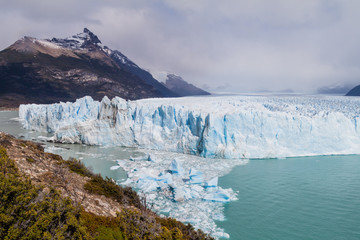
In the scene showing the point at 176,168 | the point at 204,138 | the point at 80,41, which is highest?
the point at 80,41

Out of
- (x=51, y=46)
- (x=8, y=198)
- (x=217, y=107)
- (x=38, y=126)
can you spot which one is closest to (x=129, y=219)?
(x=8, y=198)

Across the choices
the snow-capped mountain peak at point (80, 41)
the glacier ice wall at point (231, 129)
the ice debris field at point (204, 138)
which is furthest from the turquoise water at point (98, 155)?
the snow-capped mountain peak at point (80, 41)

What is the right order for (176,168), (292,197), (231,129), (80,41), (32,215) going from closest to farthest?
(32,215) → (292,197) → (176,168) → (231,129) → (80,41)

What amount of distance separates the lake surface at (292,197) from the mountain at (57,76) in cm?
6963

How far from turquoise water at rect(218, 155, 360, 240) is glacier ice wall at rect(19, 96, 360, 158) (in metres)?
2.07

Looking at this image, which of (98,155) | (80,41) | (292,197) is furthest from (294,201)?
(80,41)

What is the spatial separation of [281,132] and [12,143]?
47.1 ft

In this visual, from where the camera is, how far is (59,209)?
2531 millimetres

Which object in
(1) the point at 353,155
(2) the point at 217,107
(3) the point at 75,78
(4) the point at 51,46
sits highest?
(4) the point at 51,46

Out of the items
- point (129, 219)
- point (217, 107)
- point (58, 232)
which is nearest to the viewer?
point (58, 232)

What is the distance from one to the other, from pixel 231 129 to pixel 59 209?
1333cm

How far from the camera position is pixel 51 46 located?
96125mm

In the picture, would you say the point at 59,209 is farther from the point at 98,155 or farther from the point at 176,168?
the point at 98,155

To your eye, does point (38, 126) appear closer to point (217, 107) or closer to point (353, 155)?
point (217, 107)
